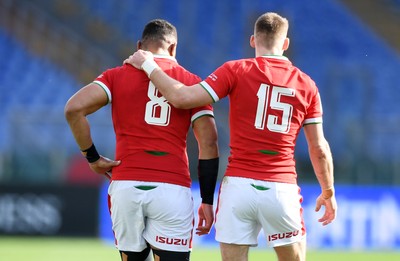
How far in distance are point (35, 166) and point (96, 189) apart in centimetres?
112

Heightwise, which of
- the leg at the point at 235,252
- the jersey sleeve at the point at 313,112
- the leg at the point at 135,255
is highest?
the jersey sleeve at the point at 313,112

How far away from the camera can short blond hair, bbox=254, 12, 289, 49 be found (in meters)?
5.98

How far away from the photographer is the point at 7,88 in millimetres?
17734

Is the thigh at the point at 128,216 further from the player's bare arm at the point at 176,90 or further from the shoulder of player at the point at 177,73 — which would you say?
the shoulder of player at the point at 177,73

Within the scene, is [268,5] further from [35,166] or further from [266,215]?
[266,215]

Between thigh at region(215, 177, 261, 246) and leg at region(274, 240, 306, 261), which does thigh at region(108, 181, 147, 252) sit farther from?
leg at region(274, 240, 306, 261)

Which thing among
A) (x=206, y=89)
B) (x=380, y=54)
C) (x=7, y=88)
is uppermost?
(x=380, y=54)

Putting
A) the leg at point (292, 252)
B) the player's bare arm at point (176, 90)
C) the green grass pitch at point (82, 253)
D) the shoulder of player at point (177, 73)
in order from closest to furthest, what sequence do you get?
the player's bare arm at point (176, 90) → the leg at point (292, 252) → the shoulder of player at point (177, 73) → the green grass pitch at point (82, 253)

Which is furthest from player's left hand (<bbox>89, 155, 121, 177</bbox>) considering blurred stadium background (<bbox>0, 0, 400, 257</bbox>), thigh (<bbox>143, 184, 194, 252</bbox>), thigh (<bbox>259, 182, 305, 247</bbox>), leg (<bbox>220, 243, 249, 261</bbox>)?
blurred stadium background (<bbox>0, 0, 400, 257</bbox>)

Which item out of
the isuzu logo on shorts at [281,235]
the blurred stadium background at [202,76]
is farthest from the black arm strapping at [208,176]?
the blurred stadium background at [202,76]

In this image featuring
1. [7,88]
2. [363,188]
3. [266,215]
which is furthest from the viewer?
[7,88]

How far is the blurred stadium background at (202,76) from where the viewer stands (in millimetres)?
14617

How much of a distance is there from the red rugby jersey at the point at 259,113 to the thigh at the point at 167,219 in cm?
42

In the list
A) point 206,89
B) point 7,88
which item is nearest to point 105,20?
point 7,88
